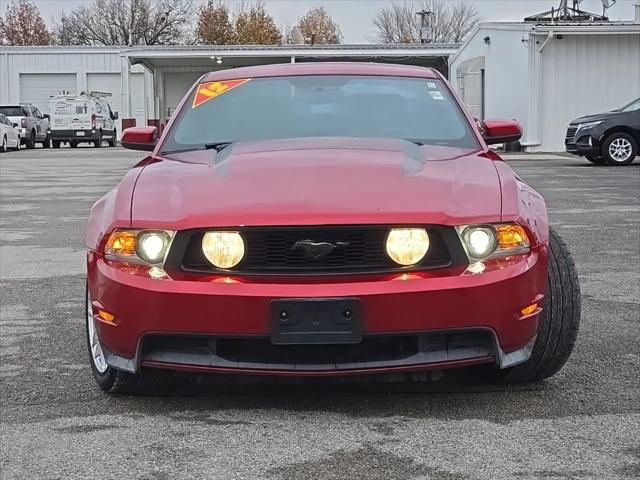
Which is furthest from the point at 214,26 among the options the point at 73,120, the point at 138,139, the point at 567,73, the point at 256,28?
the point at 138,139

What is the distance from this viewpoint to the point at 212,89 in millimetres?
4629

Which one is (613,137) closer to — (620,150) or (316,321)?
(620,150)

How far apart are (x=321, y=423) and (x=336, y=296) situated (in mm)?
540

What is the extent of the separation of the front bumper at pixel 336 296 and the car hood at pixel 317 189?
204 mm

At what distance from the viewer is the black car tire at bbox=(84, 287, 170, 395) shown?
348 centimetres

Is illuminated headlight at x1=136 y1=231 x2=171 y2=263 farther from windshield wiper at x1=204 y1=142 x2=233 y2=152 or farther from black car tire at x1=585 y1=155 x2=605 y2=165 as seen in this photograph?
black car tire at x1=585 y1=155 x2=605 y2=165

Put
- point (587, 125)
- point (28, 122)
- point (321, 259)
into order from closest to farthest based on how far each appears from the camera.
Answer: point (321, 259) → point (587, 125) → point (28, 122)

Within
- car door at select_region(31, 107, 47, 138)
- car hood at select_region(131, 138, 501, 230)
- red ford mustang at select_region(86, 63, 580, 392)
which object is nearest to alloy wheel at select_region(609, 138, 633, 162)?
car hood at select_region(131, 138, 501, 230)

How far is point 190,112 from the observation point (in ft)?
14.6

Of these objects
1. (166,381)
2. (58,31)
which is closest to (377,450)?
(166,381)

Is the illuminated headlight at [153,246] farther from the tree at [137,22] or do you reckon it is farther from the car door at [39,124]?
the tree at [137,22]

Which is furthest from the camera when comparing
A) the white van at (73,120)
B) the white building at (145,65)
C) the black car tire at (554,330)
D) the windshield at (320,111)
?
the white building at (145,65)

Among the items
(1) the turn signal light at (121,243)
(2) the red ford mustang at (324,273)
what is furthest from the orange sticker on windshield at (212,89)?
(1) the turn signal light at (121,243)

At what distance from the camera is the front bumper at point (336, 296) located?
9.86 ft
